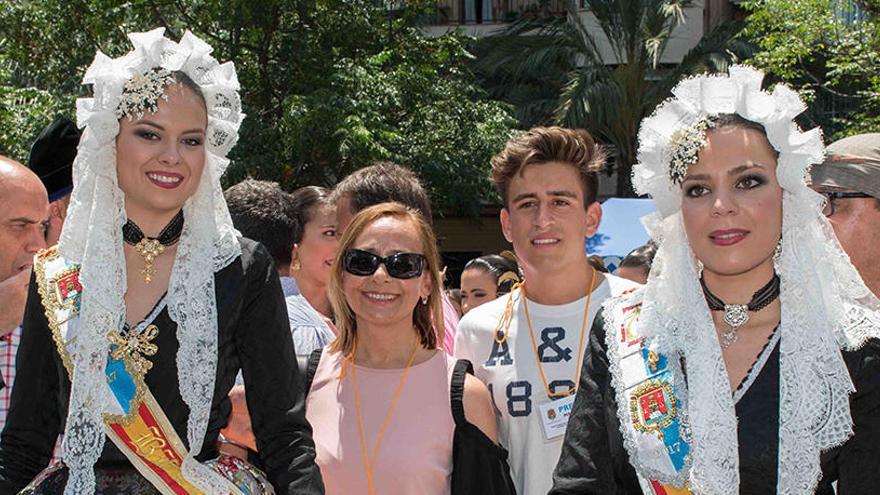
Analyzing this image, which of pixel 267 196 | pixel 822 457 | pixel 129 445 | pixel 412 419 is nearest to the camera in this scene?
pixel 822 457

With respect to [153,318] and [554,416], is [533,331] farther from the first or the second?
[153,318]

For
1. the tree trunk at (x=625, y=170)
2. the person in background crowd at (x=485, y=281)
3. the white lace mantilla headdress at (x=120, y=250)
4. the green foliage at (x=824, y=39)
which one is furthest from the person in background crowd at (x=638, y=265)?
the tree trunk at (x=625, y=170)

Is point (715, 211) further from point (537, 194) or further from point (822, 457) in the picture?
point (537, 194)

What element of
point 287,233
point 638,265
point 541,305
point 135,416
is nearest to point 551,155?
point 541,305

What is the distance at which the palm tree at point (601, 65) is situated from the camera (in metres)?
17.9

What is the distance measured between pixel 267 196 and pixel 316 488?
1.81 m

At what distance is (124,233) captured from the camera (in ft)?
9.78

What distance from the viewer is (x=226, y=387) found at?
117 inches

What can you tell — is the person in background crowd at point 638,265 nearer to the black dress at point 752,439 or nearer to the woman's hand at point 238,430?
the woman's hand at point 238,430

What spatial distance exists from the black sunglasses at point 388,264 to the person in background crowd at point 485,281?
155 inches

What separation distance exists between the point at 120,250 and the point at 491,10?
19.0 meters

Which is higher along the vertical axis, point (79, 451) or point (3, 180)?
point (3, 180)

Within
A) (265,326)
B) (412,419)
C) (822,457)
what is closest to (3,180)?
(265,326)

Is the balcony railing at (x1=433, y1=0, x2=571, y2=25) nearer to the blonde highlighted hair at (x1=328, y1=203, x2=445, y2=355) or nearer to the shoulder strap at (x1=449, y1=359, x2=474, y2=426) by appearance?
the blonde highlighted hair at (x1=328, y1=203, x2=445, y2=355)
